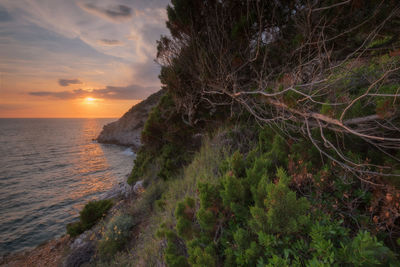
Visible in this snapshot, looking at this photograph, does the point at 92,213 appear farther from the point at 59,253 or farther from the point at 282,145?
the point at 282,145

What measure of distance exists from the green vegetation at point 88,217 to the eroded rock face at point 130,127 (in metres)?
23.5

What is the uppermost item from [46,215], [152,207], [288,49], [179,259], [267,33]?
[267,33]

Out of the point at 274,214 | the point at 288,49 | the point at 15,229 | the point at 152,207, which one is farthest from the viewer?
the point at 15,229

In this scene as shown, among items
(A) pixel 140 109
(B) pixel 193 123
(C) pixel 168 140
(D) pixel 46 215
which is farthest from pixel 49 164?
(B) pixel 193 123

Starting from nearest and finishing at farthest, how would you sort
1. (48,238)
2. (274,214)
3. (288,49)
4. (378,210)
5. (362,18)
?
(274,214) < (378,210) < (362,18) < (288,49) < (48,238)

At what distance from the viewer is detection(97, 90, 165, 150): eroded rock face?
31.2 m

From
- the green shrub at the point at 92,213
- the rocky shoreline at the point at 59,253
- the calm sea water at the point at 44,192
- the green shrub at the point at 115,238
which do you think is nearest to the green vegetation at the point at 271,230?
the green shrub at the point at 115,238

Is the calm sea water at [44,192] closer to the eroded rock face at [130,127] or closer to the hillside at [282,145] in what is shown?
the hillside at [282,145]

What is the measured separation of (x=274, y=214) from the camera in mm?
1433

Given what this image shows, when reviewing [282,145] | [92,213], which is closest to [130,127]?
[92,213]

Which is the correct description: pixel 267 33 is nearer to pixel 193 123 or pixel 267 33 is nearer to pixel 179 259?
pixel 193 123

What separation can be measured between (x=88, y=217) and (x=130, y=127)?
27568mm

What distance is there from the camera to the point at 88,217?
23.1 feet

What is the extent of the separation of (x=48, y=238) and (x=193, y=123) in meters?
8.58
